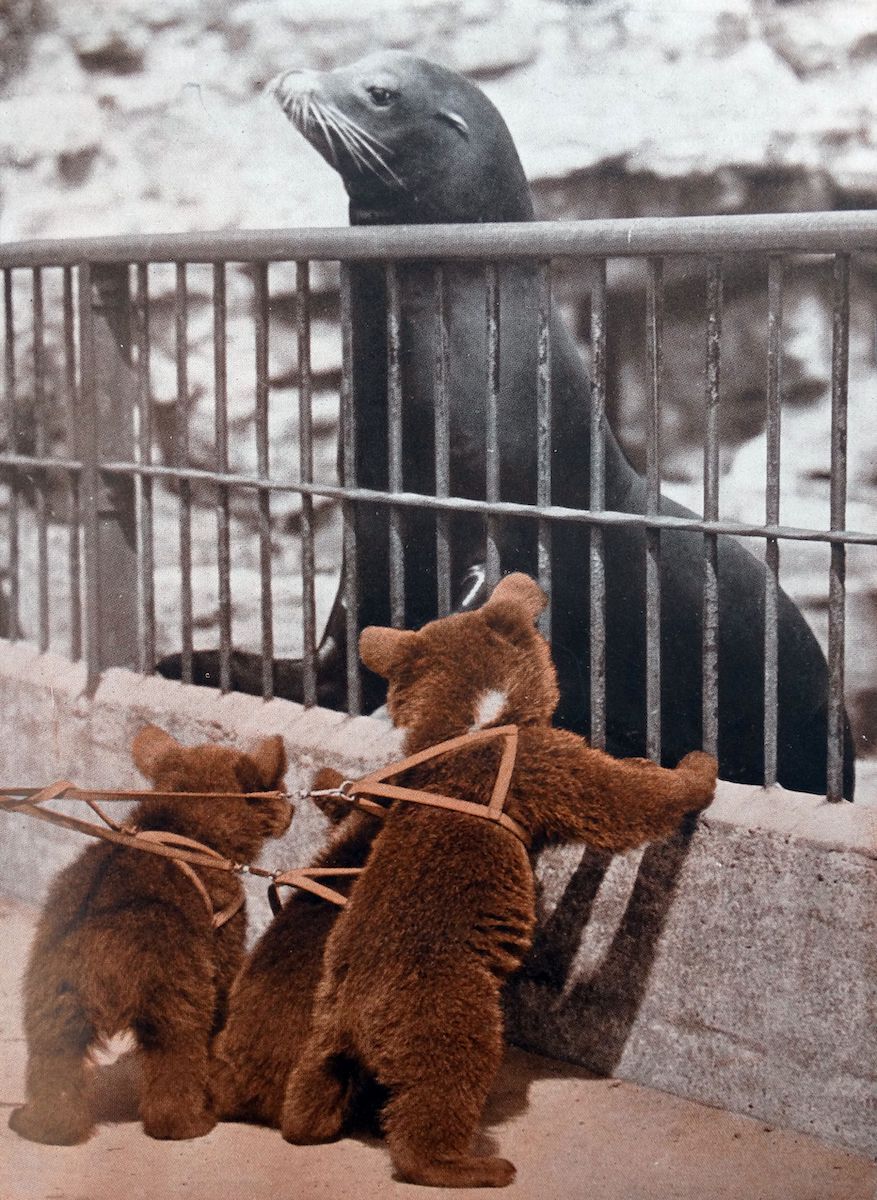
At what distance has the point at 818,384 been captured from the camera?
108 inches

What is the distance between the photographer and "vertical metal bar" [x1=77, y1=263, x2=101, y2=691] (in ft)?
11.4

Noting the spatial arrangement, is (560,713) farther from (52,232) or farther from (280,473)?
(52,232)

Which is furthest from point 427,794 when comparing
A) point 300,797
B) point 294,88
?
point 294,88

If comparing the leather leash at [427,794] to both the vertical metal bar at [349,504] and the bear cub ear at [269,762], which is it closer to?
the bear cub ear at [269,762]

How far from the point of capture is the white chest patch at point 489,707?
7.96 ft

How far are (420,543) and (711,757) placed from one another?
0.75 meters

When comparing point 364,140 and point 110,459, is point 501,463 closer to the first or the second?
point 364,140

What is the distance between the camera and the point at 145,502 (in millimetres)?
3479

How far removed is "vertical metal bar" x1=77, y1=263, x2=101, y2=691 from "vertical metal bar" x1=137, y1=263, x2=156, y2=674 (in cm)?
11

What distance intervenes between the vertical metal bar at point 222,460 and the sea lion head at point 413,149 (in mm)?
349

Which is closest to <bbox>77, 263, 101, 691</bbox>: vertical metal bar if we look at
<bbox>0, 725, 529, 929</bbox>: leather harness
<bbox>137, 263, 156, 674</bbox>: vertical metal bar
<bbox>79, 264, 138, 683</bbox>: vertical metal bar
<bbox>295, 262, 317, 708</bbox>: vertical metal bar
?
<bbox>79, 264, 138, 683</bbox>: vertical metal bar

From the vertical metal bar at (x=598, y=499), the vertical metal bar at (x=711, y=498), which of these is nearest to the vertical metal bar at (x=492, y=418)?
the vertical metal bar at (x=598, y=499)

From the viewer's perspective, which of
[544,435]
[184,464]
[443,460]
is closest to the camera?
[544,435]

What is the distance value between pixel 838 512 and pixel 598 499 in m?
0.43
